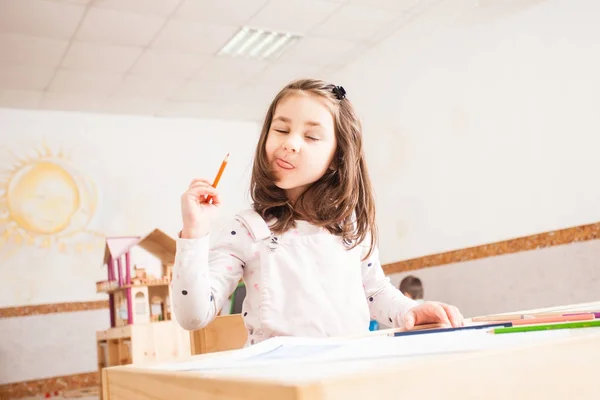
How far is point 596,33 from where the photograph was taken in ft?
10.4

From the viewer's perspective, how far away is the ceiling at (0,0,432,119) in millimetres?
3789

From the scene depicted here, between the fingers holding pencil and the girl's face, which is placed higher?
the girl's face

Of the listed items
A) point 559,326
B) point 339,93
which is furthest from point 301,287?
point 559,326

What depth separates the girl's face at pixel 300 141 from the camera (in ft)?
3.49

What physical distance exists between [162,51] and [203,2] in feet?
2.54

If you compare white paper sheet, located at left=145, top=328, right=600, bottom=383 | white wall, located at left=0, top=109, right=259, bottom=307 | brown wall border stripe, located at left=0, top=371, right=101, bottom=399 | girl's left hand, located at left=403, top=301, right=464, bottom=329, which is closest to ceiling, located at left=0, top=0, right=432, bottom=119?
white wall, located at left=0, top=109, right=259, bottom=307

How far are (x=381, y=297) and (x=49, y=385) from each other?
471 centimetres

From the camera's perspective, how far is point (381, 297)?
3.74 feet

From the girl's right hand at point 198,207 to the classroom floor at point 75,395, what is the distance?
4123 millimetres

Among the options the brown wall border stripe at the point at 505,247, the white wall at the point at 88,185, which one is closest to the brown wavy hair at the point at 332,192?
the brown wall border stripe at the point at 505,247

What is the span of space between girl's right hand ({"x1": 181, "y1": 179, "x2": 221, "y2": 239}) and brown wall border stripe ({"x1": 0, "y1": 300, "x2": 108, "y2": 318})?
4.72m

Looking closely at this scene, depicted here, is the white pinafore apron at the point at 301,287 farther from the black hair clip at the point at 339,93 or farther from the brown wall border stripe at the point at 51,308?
the brown wall border stripe at the point at 51,308

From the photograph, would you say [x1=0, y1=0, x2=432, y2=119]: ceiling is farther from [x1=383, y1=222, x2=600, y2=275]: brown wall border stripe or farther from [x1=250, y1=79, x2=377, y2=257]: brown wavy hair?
[x1=250, y1=79, x2=377, y2=257]: brown wavy hair

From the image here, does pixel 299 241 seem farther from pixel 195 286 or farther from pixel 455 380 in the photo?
pixel 455 380
